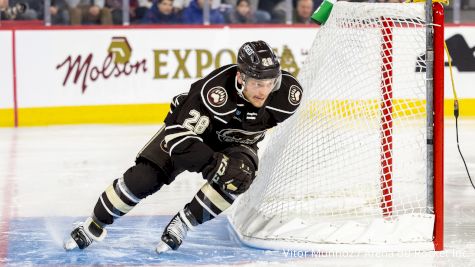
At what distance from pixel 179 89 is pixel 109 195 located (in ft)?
16.5

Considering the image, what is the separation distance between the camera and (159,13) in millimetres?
9219

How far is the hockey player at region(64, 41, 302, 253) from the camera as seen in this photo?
390 cm

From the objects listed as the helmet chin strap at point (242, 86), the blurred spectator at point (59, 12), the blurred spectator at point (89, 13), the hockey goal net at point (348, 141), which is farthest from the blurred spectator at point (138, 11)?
the helmet chin strap at point (242, 86)

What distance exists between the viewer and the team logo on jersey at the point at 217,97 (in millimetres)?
3896

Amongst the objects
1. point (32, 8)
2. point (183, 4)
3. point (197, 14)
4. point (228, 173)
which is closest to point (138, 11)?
point (183, 4)

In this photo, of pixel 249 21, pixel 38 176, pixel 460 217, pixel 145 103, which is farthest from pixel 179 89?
pixel 460 217

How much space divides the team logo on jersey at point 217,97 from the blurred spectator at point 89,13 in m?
5.30

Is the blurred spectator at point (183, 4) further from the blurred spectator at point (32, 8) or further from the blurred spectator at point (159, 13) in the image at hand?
the blurred spectator at point (32, 8)

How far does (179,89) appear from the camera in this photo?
9172 millimetres

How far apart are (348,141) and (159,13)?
4.83 metres

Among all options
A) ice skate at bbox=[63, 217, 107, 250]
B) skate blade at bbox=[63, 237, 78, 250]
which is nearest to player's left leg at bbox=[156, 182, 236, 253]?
ice skate at bbox=[63, 217, 107, 250]

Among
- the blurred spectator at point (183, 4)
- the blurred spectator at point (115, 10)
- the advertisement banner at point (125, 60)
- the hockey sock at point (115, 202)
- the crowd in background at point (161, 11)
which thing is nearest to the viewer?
the hockey sock at point (115, 202)

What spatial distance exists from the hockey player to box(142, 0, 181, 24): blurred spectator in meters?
5.09

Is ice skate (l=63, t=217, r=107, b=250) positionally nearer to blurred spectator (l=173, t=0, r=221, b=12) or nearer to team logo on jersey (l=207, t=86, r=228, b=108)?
team logo on jersey (l=207, t=86, r=228, b=108)
